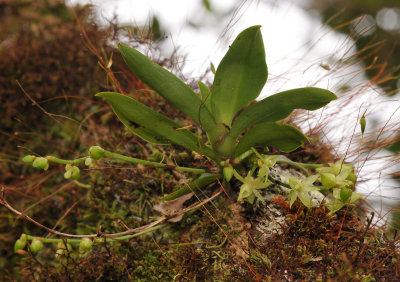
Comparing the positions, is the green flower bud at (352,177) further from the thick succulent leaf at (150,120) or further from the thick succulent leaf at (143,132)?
the thick succulent leaf at (143,132)

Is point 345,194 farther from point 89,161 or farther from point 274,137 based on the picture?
point 89,161

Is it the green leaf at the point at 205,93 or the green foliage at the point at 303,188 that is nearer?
the green foliage at the point at 303,188

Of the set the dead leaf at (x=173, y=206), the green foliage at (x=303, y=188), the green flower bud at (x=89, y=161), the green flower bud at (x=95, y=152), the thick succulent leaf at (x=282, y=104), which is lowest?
the dead leaf at (x=173, y=206)

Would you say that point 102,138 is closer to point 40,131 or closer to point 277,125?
point 40,131

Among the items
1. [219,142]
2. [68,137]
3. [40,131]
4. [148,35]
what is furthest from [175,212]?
[40,131]

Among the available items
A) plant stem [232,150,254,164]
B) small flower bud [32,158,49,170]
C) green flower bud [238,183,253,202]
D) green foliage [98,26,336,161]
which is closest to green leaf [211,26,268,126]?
green foliage [98,26,336,161]

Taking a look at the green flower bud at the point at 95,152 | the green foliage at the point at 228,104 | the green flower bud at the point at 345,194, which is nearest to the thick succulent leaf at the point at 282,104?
the green foliage at the point at 228,104

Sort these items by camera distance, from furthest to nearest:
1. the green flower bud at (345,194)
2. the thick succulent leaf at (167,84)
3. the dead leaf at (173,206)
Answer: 1. the dead leaf at (173,206)
2. the thick succulent leaf at (167,84)
3. the green flower bud at (345,194)
